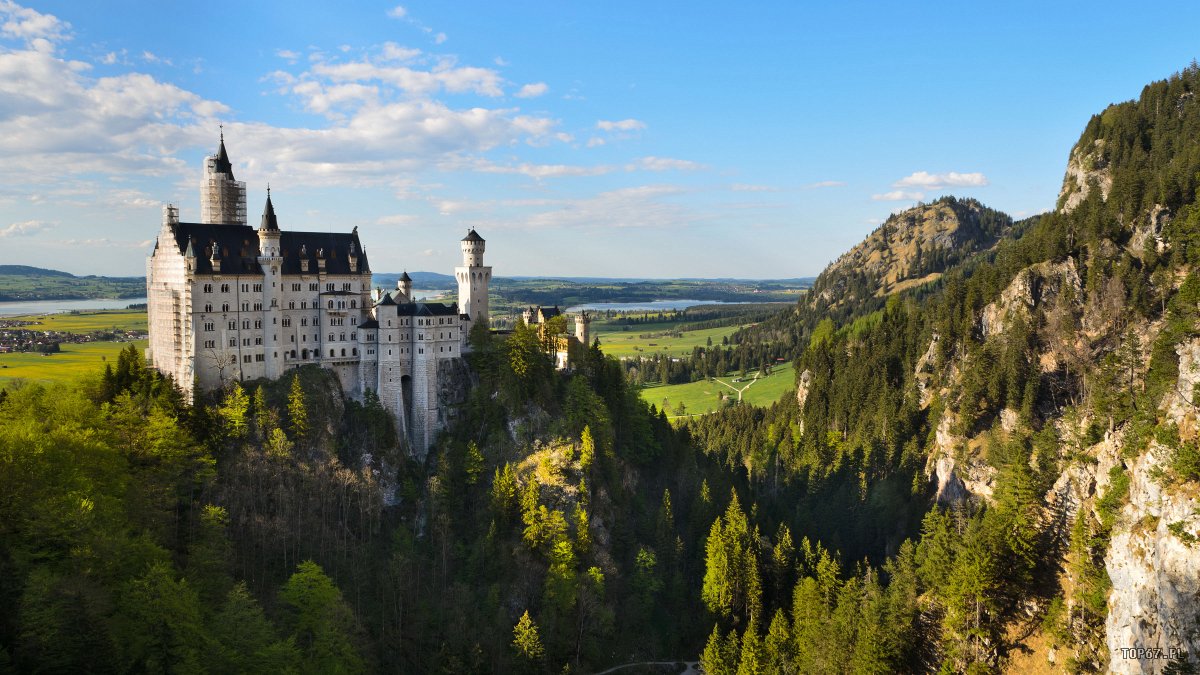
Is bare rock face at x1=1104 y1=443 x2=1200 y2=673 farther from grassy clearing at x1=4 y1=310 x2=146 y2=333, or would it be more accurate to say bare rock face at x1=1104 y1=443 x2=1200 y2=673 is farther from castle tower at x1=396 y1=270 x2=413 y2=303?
grassy clearing at x1=4 y1=310 x2=146 y2=333

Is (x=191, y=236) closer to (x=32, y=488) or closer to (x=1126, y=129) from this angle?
(x=32, y=488)

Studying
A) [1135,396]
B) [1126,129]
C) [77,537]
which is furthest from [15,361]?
[1126,129]

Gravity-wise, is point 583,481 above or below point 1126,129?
below

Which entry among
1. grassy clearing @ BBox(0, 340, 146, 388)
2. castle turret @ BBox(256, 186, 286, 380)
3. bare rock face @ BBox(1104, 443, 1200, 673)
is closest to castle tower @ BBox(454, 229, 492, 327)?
castle turret @ BBox(256, 186, 286, 380)

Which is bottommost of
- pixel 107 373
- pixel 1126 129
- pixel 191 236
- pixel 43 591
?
pixel 43 591

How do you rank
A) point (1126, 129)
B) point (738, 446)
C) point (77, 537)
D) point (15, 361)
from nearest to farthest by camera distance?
point (77, 537)
point (15, 361)
point (1126, 129)
point (738, 446)

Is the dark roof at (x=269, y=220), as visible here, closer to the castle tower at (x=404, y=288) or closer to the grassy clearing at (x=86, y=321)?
the castle tower at (x=404, y=288)

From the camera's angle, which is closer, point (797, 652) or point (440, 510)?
point (797, 652)

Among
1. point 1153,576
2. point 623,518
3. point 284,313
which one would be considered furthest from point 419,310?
point 1153,576

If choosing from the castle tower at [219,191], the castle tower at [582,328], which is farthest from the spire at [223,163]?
the castle tower at [582,328]
